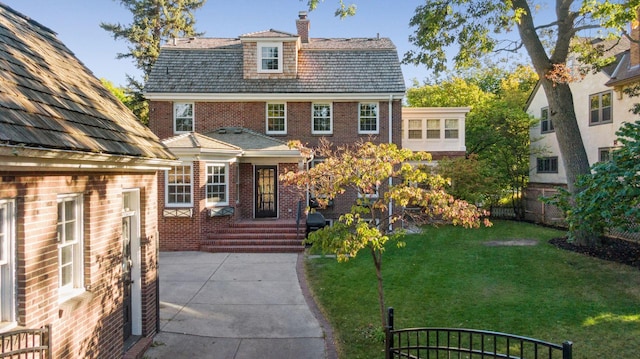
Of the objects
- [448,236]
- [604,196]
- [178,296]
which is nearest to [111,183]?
[178,296]

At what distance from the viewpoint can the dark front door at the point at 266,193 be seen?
17.1 meters

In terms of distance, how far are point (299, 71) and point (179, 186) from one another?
8276mm

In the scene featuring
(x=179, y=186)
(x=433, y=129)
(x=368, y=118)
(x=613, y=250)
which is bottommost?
(x=613, y=250)

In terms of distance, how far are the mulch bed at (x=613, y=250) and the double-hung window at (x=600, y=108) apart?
7454mm

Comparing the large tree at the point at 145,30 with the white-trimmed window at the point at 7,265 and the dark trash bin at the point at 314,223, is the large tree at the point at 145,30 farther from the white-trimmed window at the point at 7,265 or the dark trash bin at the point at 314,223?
the white-trimmed window at the point at 7,265

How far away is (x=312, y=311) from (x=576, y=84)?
20.5 m

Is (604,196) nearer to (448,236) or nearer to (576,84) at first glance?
(448,236)

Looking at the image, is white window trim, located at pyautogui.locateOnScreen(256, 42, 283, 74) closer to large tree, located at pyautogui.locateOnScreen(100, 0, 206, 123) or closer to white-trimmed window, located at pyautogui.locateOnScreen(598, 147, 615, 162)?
large tree, located at pyautogui.locateOnScreen(100, 0, 206, 123)

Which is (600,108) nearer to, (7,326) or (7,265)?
(7,265)

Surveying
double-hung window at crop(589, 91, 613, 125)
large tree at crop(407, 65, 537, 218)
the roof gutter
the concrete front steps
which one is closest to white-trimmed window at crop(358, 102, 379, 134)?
large tree at crop(407, 65, 537, 218)

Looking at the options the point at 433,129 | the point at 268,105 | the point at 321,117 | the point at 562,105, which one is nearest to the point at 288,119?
the point at 268,105

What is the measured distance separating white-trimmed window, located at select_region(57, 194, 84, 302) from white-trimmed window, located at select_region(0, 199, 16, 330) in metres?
0.85

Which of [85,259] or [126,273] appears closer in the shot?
[85,259]

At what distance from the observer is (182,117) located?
1822 cm
